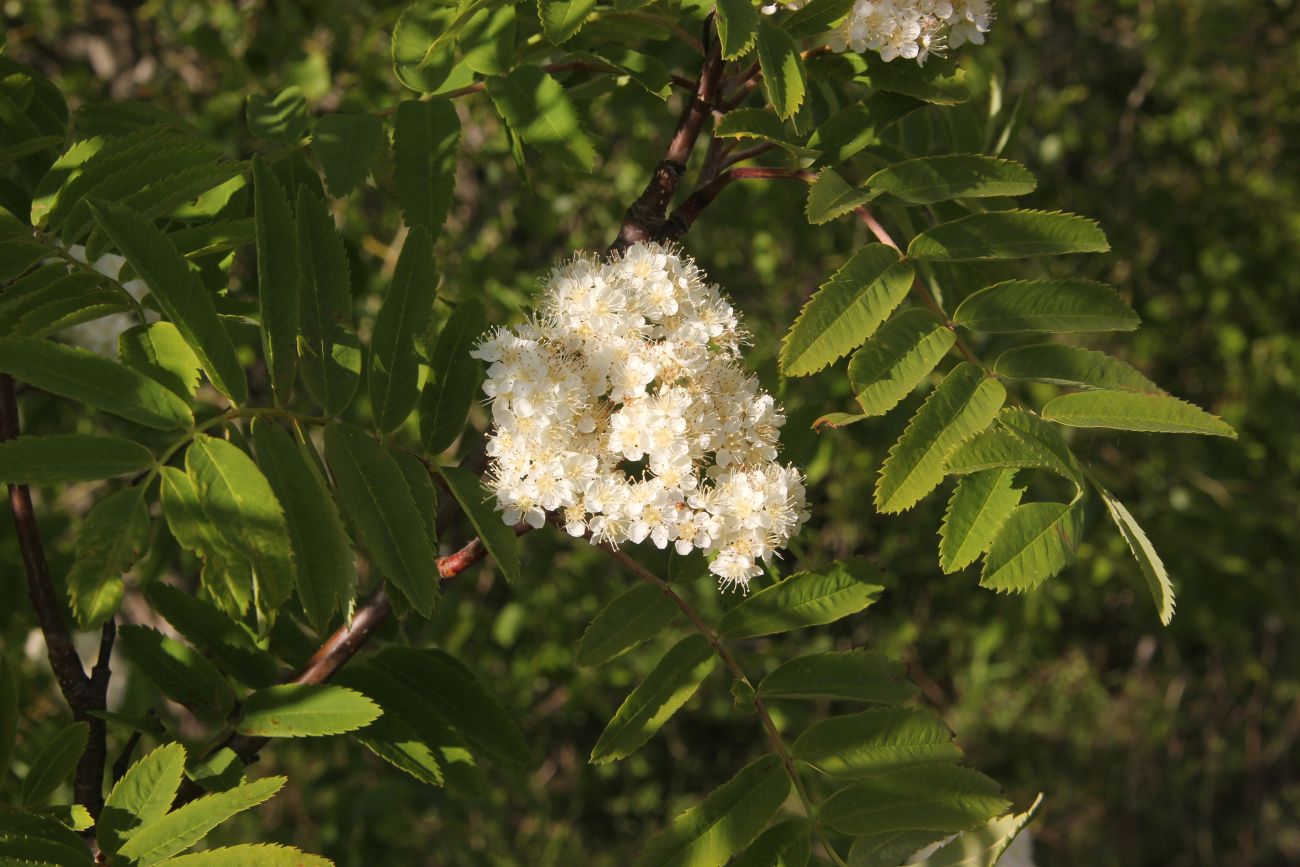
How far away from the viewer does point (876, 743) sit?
119 centimetres

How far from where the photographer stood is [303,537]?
1.03 m

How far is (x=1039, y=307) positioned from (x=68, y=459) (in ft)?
3.00

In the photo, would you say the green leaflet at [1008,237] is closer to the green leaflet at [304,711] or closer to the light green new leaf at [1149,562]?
the light green new leaf at [1149,562]

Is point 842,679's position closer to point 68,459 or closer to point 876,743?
point 876,743

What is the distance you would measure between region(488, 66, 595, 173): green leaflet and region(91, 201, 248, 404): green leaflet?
0.40m

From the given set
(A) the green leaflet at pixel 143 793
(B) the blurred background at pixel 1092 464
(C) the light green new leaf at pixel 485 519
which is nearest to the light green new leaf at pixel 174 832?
(A) the green leaflet at pixel 143 793

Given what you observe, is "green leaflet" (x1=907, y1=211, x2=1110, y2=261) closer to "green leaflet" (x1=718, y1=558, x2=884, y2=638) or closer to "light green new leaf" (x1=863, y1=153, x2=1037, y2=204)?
"light green new leaf" (x1=863, y1=153, x2=1037, y2=204)

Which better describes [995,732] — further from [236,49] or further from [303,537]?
[303,537]

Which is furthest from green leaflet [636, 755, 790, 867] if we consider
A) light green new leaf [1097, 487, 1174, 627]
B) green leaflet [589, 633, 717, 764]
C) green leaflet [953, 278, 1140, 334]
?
green leaflet [953, 278, 1140, 334]

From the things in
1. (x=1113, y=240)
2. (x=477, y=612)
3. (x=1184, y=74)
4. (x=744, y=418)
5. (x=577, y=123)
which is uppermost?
(x=577, y=123)

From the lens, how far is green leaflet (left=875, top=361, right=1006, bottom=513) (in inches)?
43.4

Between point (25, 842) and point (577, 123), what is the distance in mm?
843

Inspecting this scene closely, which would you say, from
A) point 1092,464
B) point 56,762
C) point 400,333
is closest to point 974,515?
point 400,333

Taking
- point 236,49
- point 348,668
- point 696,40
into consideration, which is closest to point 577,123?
point 696,40
